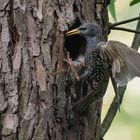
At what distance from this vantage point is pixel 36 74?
295 cm

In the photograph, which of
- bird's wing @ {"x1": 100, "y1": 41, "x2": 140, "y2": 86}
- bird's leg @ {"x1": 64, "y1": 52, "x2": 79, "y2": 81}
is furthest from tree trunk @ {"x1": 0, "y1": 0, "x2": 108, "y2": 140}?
bird's wing @ {"x1": 100, "y1": 41, "x2": 140, "y2": 86}

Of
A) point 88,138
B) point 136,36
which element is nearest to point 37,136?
point 88,138

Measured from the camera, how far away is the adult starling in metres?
3.05

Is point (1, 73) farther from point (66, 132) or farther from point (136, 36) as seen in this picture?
point (136, 36)

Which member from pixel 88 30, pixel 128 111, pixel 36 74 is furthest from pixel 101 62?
pixel 128 111

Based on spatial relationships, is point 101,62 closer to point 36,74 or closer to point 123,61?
point 123,61

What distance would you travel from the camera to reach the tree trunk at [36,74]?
287 centimetres

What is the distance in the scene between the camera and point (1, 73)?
9.47ft

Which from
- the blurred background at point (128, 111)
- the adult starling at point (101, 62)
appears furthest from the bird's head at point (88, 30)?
the blurred background at point (128, 111)

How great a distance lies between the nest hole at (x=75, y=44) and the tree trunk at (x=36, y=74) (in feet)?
0.23

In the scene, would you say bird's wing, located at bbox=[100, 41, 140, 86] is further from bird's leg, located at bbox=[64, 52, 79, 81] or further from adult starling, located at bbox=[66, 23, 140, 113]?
bird's leg, located at bbox=[64, 52, 79, 81]

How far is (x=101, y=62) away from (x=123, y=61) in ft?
0.90

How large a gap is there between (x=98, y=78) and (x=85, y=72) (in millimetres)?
79

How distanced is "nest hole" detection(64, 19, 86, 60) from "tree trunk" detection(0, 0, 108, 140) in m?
0.07
